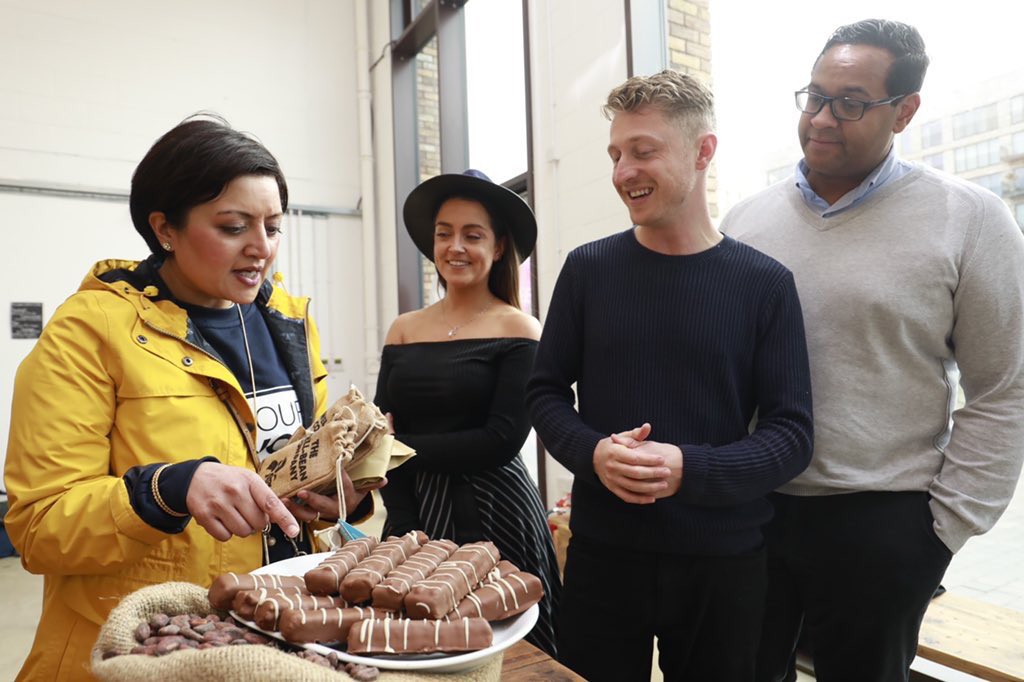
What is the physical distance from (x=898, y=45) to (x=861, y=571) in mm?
1114

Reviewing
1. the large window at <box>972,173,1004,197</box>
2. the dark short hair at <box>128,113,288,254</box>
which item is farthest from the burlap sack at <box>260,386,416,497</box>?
the large window at <box>972,173,1004,197</box>

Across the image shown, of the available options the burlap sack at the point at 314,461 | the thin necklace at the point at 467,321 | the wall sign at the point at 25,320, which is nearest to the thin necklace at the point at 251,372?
the burlap sack at the point at 314,461

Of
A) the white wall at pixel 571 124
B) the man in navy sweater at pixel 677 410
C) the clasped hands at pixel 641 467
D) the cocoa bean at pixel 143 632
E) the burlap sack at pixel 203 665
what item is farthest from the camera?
the white wall at pixel 571 124

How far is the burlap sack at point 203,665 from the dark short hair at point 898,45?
→ 1.42 m

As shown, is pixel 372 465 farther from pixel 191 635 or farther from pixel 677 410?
pixel 677 410

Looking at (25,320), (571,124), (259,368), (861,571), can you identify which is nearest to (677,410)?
(861,571)

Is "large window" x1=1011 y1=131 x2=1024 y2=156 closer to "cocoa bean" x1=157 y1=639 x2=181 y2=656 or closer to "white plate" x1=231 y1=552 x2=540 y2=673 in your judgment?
"white plate" x1=231 y1=552 x2=540 y2=673

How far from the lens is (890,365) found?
1476 mm

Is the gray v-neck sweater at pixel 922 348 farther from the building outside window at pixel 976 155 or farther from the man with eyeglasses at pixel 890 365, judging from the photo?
the building outside window at pixel 976 155

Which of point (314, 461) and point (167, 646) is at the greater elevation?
point (314, 461)

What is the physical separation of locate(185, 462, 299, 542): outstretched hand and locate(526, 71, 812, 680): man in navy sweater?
25.1 inches

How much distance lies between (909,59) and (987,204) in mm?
348

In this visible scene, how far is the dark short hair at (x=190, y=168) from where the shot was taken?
124 cm

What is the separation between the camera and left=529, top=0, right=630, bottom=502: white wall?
3.62 meters
